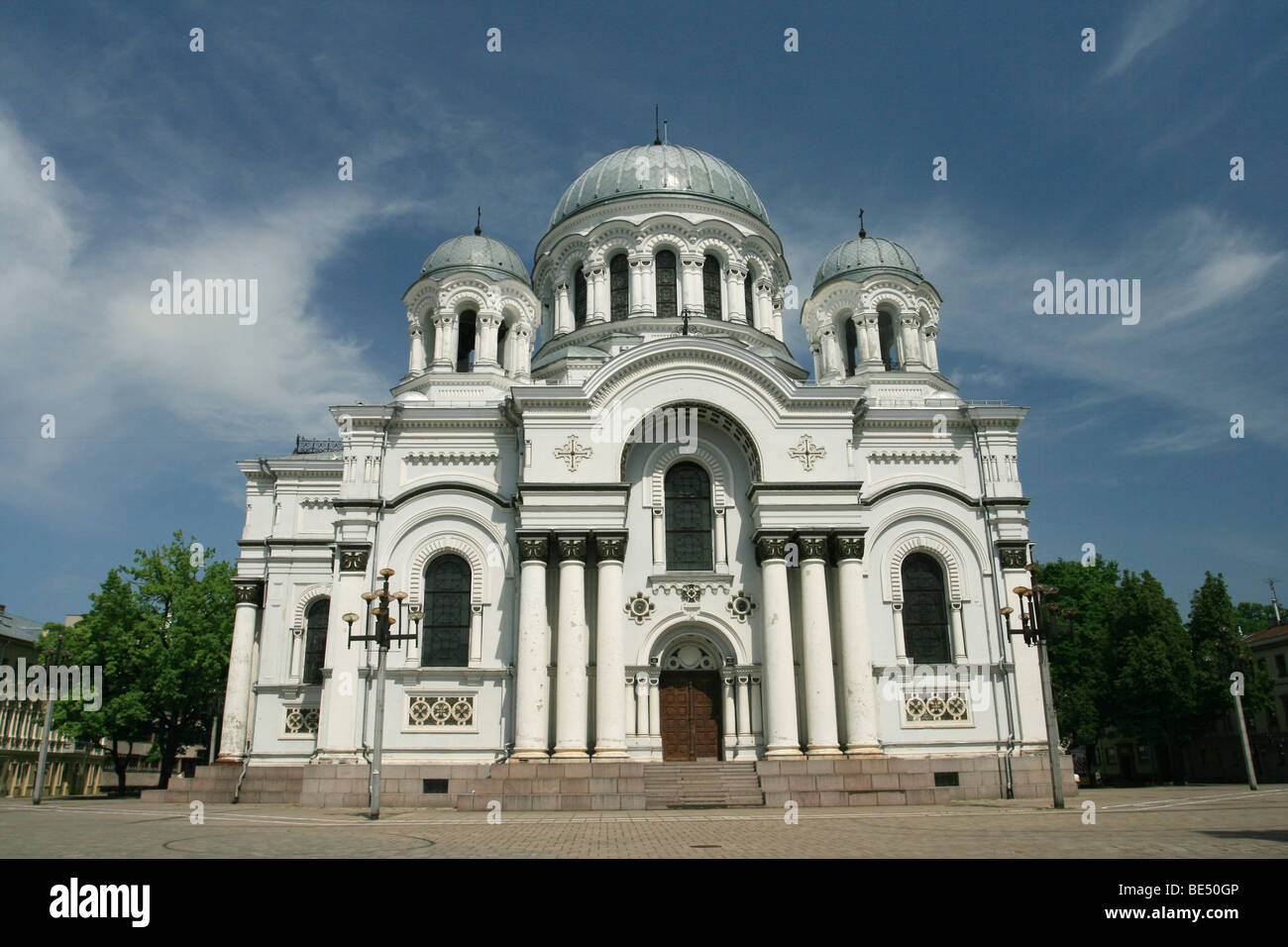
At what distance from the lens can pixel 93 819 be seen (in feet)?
60.4

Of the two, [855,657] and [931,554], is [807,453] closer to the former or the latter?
[931,554]

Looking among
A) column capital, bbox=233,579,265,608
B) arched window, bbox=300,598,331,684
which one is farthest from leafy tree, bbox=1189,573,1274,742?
column capital, bbox=233,579,265,608

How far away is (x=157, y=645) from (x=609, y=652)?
66.0ft

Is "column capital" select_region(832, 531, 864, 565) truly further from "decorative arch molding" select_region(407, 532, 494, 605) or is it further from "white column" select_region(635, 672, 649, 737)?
"decorative arch molding" select_region(407, 532, 494, 605)

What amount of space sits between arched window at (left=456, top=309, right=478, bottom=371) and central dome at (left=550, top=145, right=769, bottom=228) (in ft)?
16.8

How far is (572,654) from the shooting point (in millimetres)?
22625

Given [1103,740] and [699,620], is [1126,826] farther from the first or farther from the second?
[1103,740]

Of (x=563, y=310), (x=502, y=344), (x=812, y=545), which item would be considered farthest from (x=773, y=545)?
(x=502, y=344)

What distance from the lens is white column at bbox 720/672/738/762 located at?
76.5 feet

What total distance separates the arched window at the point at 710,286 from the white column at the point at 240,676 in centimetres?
1636

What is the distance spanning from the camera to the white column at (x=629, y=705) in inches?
912
